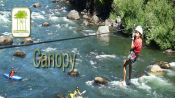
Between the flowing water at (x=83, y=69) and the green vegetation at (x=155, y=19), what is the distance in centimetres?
143

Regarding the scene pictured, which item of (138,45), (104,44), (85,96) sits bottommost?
(85,96)

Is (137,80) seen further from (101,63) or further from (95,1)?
(95,1)

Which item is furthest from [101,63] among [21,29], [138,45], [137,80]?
[138,45]

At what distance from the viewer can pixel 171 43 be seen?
4253 centimetres

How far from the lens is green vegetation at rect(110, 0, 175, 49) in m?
42.3

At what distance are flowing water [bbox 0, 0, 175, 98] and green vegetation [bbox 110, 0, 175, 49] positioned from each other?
4.71 feet

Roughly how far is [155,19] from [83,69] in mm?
11322

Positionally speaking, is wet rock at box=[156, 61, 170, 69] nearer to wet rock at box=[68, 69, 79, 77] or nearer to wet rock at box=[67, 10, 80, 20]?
wet rock at box=[68, 69, 79, 77]

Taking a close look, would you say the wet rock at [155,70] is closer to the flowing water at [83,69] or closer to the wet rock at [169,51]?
the flowing water at [83,69]

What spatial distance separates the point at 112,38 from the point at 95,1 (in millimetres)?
10559

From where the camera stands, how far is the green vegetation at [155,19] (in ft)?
139

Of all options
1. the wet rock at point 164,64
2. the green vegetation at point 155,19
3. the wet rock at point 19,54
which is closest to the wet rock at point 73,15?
the green vegetation at point 155,19

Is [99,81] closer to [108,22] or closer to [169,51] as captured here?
[169,51]

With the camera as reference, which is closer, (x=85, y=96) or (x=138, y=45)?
(x=138, y=45)
